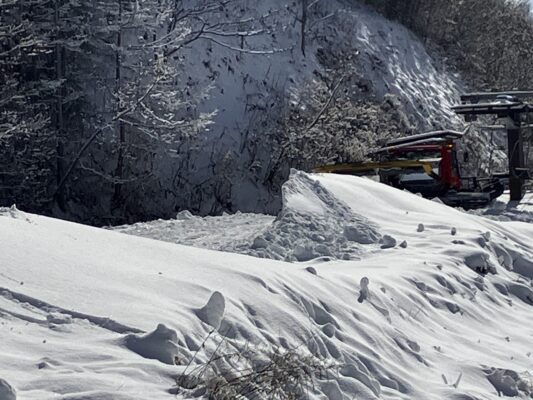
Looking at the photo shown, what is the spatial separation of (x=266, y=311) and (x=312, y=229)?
15.1ft

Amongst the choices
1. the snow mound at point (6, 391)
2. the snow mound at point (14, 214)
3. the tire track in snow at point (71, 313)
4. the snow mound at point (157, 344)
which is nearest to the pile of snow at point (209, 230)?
the snow mound at point (14, 214)

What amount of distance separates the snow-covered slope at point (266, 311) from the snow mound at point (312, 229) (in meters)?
0.04

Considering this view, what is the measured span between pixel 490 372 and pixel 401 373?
1.00m

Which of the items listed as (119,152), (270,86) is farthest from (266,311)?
(270,86)

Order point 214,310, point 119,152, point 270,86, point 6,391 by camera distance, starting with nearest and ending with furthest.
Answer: point 6,391, point 214,310, point 119,152, point 270,86

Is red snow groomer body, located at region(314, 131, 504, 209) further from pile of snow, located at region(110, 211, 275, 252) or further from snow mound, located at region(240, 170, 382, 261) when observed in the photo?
snow mound, located at region(240, 170, 382, 261)

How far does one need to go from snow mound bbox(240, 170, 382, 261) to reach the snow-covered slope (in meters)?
0.04

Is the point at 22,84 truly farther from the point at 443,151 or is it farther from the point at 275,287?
the point at 275,287

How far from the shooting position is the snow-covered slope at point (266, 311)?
5.34 meters

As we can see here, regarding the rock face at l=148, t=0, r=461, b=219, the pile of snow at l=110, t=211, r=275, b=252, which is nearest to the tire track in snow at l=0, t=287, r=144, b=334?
the pile of snow at l=110, t=211, r=275, b=252

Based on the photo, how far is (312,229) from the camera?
453 inches

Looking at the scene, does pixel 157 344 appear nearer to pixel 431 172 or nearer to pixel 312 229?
pixel 312 229

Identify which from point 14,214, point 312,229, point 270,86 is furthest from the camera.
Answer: point 270,86

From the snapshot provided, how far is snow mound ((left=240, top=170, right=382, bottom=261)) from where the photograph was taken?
35.4ft
